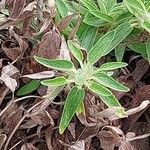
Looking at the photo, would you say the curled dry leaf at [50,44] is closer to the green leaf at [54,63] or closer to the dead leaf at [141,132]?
the green leaf at [54,63]

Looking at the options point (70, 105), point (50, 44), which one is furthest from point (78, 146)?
point (50, 44)

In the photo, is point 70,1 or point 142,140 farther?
point 70,1

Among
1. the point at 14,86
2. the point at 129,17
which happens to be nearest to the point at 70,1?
the point at 129,17

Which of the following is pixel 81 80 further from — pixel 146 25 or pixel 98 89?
pixel 146 25

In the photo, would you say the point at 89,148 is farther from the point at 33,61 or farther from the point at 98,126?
the point at 33,61

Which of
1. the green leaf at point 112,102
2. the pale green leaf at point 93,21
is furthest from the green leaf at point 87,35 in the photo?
the green leaf at point 112,102

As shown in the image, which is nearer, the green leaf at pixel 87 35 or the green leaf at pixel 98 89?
the green leaf at pixel 98 89
